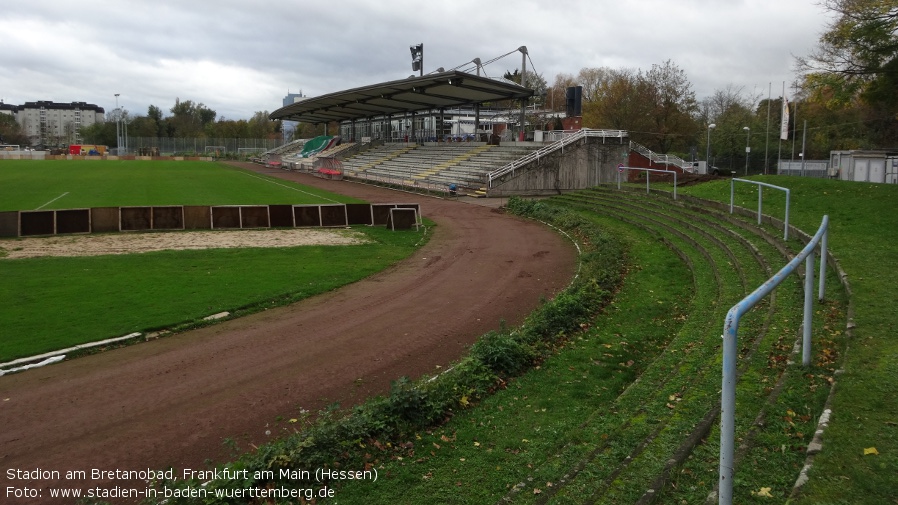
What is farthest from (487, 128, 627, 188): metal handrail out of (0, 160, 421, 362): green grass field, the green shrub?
the green shrub

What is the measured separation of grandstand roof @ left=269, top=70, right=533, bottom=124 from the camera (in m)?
43.2

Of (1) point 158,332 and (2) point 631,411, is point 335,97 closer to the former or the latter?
(1) point 158,332

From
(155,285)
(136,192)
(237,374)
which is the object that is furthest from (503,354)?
(136,192)

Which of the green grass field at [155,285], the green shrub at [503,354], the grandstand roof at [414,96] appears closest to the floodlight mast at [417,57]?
the grandstand roof at [414,96]

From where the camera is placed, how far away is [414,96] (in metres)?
52.4

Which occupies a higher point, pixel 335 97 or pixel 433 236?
pixel 335 97

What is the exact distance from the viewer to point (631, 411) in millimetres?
6527

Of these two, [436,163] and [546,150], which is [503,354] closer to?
[546,150]

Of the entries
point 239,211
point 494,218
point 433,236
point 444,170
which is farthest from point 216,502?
point 444,170

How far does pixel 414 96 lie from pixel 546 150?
1809 centimetres

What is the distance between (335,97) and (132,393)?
53.6m

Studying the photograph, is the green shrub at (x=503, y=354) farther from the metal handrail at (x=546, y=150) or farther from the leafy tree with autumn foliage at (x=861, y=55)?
the metal handrail at (x=546, y=150)

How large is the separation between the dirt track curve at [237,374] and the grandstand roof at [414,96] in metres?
30.3

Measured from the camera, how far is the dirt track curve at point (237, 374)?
686 centimetres
